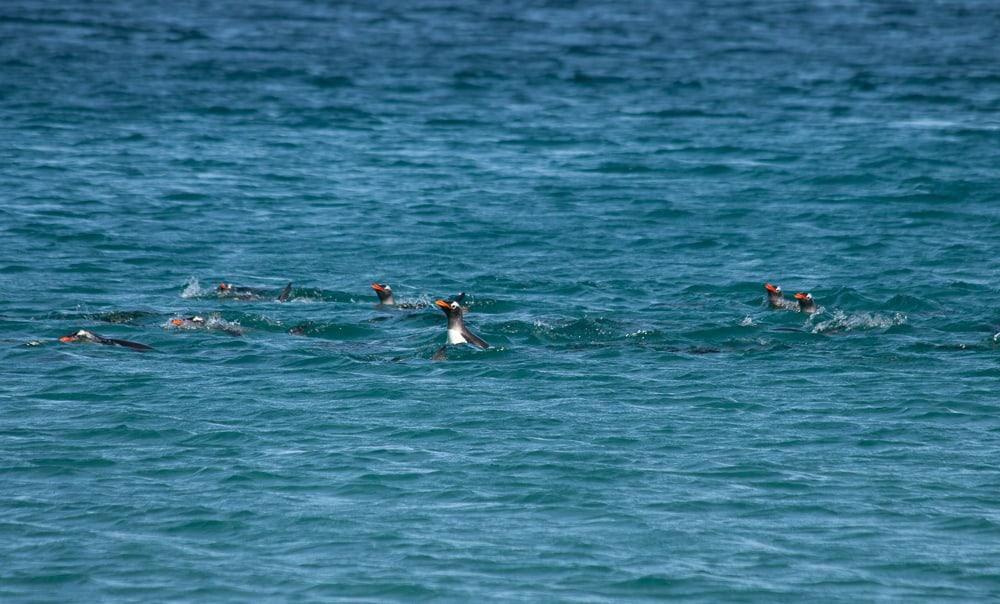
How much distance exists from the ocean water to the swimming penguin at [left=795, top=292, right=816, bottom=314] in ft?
1.59

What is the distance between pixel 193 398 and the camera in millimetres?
17094

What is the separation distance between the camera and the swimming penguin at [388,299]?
2198 centimetres

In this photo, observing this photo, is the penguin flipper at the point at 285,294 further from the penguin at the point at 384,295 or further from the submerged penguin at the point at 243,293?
the penguin at the point at 384,295

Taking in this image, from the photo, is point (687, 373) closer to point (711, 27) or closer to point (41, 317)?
point (41, 317)

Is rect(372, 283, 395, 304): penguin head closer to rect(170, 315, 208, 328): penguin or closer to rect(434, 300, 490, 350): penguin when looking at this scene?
rect(434, 300, 490, 350): penguin

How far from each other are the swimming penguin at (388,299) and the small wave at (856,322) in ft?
21.9

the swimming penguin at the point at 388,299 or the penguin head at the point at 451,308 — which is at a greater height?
the penguin head at the point at 451,308

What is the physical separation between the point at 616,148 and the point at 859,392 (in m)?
20.4

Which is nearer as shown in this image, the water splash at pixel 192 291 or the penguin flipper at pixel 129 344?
the penguin flipper at pixel 129 344

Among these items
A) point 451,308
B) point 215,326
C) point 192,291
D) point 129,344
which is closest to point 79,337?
point 129,344

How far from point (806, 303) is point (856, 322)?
0.92 meters

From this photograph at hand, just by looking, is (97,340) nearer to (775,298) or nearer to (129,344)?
(129,344)

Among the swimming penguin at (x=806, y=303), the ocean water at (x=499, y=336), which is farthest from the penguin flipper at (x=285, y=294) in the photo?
the swimming penguin at (x=806, y=303)

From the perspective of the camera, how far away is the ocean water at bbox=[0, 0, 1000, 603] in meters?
12.7
